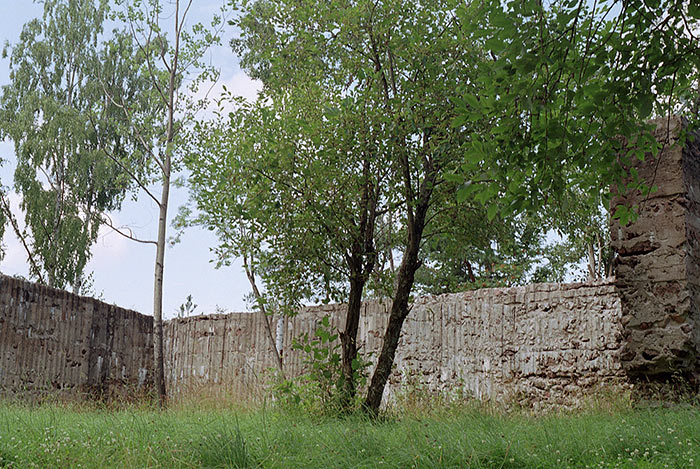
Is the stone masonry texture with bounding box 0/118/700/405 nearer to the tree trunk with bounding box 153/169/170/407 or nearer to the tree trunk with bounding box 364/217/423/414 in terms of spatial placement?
the tree trunk with bounding box 364/217/423/414

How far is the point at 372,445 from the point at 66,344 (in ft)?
23.0

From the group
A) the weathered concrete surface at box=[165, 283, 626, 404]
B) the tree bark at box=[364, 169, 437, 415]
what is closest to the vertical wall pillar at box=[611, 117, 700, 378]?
the weathered concrete surface at box=[165, 283, 626, 404]

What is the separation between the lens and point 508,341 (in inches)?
349

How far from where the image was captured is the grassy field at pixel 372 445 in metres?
4.40

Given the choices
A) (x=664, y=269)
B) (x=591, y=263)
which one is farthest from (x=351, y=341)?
(x=591, y=263)

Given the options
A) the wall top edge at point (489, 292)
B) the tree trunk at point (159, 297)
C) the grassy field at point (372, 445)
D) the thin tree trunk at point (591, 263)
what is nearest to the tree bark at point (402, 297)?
the wall top edge at point (489, 292)

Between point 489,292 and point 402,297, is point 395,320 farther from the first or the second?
point 489,292

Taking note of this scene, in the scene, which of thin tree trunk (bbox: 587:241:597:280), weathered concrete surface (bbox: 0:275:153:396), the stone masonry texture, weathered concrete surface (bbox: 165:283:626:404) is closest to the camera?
the stone masonry texture

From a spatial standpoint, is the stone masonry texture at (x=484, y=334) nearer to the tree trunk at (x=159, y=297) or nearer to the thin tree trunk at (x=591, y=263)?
the tree trunk at (x=159, y=297)

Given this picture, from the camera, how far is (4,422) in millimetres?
6000

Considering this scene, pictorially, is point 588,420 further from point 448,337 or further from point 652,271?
point 448,337

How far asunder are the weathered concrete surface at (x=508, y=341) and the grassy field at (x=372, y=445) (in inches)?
91.8

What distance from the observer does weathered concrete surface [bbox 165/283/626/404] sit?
8258mm

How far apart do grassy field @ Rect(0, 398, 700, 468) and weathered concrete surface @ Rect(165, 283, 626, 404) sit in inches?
91.8
